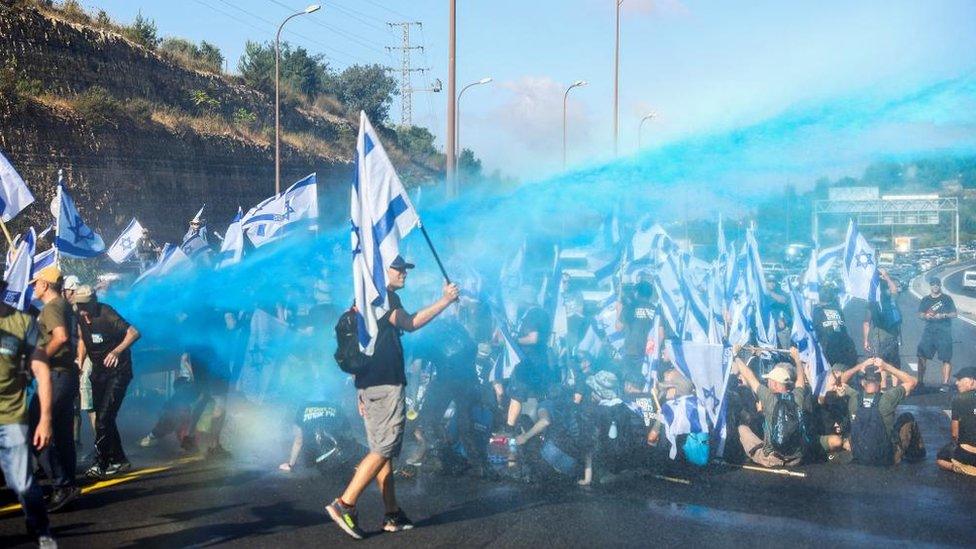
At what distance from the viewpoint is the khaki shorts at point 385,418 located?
25.2 ft

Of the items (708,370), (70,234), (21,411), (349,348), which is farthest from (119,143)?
(21,411)

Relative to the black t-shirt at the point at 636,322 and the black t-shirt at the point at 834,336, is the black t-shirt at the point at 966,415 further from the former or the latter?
the black t-shirt at the point at 636,322

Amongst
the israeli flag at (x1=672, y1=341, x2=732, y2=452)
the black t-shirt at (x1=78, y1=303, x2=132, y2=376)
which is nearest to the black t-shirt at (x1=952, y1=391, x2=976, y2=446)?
the israeli flag at (x1=672, y1=341, x2=732, y2=452)

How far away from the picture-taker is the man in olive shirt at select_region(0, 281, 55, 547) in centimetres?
687

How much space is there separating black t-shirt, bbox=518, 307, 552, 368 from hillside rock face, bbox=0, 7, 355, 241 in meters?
16.9

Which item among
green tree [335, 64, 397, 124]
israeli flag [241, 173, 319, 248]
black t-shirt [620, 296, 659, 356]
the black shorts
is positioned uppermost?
green tree [335, 64, 397, 124]

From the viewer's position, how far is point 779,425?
36.1ft

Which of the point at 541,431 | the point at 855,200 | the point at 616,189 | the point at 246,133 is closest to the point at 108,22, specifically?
the point at 246,133

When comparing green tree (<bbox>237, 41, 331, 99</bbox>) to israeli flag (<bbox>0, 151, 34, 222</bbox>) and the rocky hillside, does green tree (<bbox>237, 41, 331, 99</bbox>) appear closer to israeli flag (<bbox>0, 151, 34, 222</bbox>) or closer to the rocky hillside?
the rocky hillside

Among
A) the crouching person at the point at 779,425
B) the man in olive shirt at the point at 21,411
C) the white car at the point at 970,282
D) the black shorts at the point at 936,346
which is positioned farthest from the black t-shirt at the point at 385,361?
the white car at the point at 970,282

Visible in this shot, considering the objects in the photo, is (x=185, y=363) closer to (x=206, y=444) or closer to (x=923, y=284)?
(x=206, y=444)

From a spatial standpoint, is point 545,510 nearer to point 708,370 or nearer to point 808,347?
point 708,370

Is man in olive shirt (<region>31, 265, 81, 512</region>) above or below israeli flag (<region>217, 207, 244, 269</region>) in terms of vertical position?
below

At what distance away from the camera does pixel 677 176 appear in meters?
15.6
